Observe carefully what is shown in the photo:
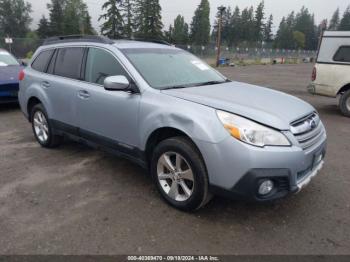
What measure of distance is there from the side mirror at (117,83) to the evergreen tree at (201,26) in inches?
3296

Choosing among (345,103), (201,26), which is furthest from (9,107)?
(201,26)

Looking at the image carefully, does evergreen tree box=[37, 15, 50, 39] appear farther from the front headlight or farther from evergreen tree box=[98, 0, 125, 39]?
the front headlight

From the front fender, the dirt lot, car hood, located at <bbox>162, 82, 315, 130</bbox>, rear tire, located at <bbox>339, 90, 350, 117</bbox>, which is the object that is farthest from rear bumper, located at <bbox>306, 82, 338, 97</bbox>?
the front fender

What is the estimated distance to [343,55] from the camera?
793 cm

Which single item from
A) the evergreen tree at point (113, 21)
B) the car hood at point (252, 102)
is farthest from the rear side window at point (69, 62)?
the evergreen tree at point (113, 21)

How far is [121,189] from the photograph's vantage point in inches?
149

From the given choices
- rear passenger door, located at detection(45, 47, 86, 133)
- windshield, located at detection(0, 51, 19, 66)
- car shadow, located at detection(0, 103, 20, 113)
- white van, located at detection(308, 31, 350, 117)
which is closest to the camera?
rear passenger door, located at detection(45, 47, 86, 133)

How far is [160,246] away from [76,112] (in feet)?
7.51

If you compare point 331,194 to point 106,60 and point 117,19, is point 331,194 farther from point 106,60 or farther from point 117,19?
point 117,19

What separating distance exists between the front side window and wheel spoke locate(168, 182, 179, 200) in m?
1.40

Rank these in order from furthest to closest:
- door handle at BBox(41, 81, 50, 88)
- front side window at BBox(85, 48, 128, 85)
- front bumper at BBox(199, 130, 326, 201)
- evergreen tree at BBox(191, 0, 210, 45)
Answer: evergreen tree at BBox(191, 0, 210, 45) < door handle at BBox(41, 81, 50, 88) < front side window at BBox(85, 48, 128, 85) < front bumper at BBox(199, 130, 326, 201)

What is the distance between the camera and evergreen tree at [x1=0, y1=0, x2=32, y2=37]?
80875 mm

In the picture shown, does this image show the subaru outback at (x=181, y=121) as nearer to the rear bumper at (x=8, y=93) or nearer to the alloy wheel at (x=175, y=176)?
the alloy wheel at (x=175, y=176)

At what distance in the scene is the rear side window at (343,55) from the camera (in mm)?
7878
